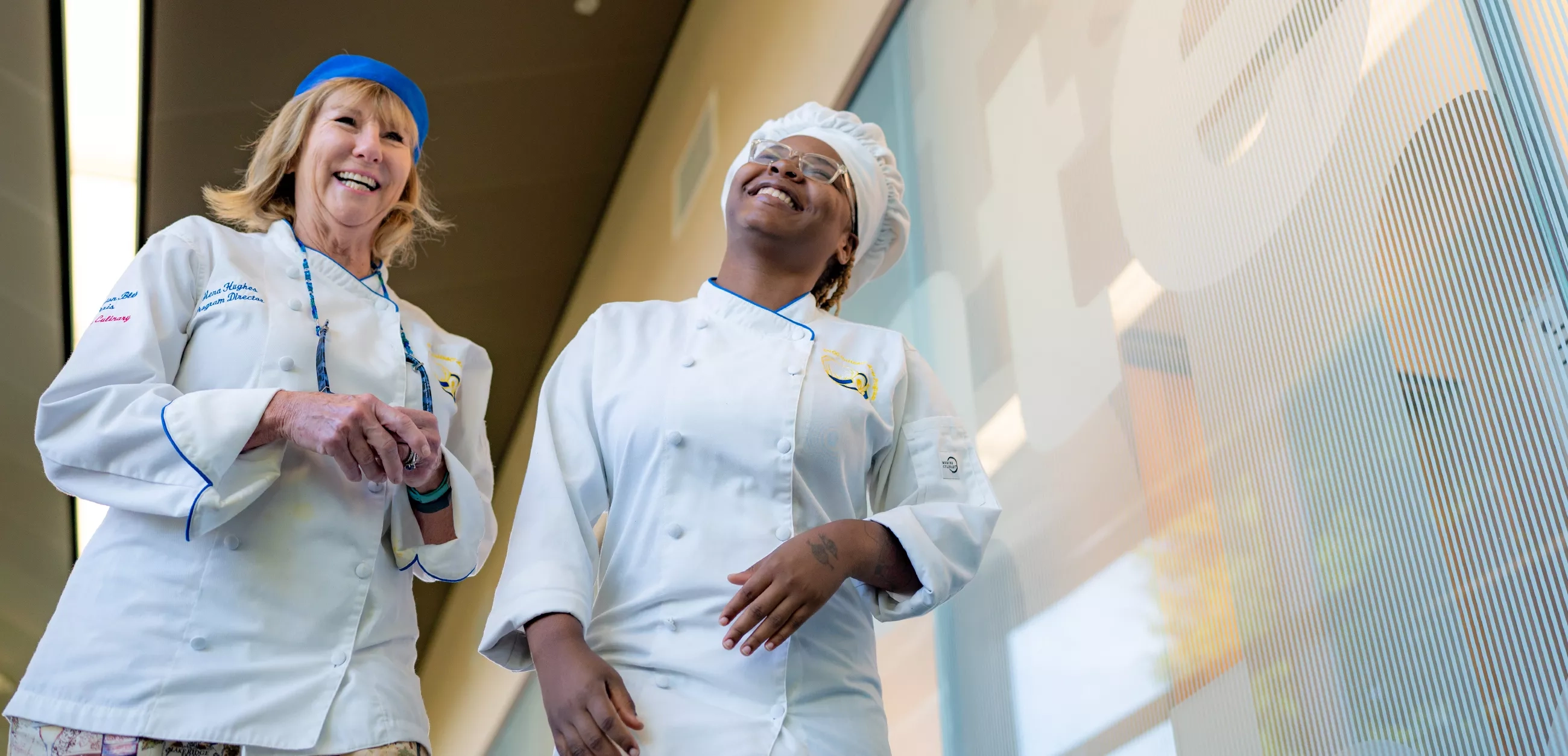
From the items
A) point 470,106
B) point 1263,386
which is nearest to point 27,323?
point 470,106

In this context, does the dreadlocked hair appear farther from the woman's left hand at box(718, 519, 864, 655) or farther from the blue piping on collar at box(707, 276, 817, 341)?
the woman's left hand at box(718, 519, 864, 655)

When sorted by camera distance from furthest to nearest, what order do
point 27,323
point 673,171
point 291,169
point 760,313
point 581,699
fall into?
point 27,323
point 673,171
point 291,169
point 760,313
point 581,699

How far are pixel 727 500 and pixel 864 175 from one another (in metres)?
0.60

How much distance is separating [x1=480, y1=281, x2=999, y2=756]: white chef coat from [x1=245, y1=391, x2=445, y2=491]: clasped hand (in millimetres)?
144

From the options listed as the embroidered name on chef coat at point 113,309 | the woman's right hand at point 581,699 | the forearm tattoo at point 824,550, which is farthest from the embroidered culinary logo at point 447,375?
the forearm tattoo at point 824,550

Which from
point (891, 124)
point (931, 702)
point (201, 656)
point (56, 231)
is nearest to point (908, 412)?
point (931, 702)

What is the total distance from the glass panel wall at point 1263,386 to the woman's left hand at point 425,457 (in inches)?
32.8

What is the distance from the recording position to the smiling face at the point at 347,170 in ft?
5.22

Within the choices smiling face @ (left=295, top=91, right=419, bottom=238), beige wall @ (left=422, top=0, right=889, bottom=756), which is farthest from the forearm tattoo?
beige wall @ (left=422, top=0, right=889, bottom=756)

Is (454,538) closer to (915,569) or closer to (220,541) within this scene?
(220,541)

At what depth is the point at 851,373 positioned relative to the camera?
1458 millimetres

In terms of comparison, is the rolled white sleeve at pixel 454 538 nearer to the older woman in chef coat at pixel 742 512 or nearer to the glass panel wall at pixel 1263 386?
the older woman in chef coat at pixel 742 512

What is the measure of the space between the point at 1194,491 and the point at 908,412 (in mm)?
342

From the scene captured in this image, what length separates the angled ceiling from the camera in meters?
4.03
